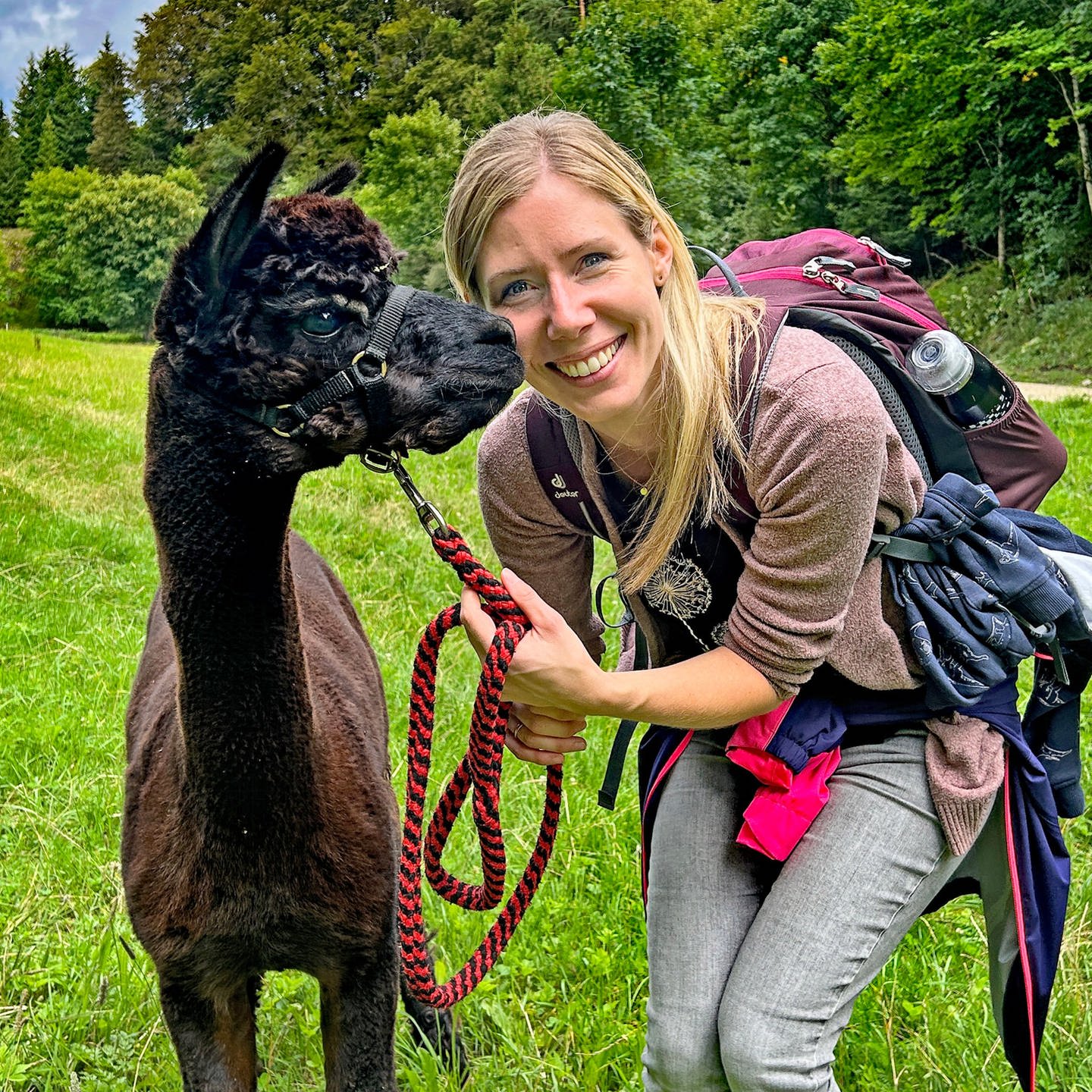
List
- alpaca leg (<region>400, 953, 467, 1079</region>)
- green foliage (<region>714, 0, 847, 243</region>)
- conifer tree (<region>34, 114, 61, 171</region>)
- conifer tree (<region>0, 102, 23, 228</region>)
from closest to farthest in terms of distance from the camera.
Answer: alpaca leg (<region>400, 953, 467, 1079</region>) < conifer tree (<region>0, 102, 23, 228</region>) < conifer tree (<region>34, 114, 61, 171</region>) < green foliage (<region>714, 0, 847, 243</region>)

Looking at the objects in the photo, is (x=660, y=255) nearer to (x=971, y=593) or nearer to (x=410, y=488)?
(x=410, y=488)

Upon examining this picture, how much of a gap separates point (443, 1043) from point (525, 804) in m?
0.97

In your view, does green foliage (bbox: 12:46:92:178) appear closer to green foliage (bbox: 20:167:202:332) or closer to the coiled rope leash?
green foliage (bbox: 20:167:202:332)

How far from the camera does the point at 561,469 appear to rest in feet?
6.53

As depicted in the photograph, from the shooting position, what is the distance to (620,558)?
1.99 meters

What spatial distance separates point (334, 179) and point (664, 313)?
2.33 feet

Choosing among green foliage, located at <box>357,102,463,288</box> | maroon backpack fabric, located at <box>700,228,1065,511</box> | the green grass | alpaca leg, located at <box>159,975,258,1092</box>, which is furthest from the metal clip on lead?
green foliage, located at <box>357,102,463,288</box>

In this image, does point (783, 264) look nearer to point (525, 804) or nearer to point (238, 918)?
point (238, 918)

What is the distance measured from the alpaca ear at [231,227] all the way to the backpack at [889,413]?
0.59 meters

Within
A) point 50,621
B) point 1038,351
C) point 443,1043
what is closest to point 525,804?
point 443,1043

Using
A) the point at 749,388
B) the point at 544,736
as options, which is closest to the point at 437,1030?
the point at 544,736

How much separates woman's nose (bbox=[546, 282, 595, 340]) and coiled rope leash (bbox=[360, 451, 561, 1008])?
1.16ft

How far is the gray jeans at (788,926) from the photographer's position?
173 centimetres

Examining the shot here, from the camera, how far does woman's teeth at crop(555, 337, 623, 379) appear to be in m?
1.88
